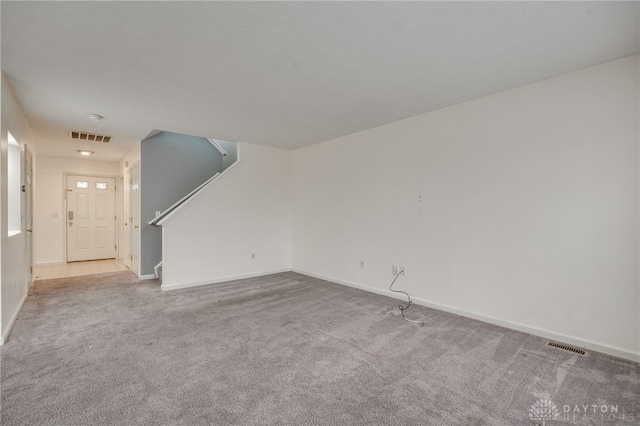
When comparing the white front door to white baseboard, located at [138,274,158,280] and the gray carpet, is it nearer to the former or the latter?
white baseboard, located at [138,274,158,280]

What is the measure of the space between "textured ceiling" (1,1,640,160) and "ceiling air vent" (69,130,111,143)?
36.9 inches

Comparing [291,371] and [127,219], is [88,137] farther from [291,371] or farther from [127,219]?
[291,371]

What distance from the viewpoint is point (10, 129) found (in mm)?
3021

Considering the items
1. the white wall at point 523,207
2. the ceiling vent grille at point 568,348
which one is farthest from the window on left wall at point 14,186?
the ceiling vent grille at point 568,348

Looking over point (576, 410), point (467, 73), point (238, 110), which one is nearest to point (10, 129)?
point (238, 110)

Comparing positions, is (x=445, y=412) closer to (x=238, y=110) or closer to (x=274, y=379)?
(x=274, y=379)

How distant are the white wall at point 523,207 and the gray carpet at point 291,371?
1.11 feet

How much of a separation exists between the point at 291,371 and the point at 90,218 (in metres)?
7.11

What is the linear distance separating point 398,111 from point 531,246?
2.09 meters

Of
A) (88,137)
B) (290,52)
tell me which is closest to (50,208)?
(88,137)

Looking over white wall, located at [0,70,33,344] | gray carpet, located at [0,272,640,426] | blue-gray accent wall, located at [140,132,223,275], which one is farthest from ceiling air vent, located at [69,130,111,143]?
gray carpet, located at [0,272,640,426]

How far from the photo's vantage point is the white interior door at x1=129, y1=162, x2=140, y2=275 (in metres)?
5.23

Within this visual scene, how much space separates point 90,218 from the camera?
22.5 ft

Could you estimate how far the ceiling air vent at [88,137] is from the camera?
4.61 metres
